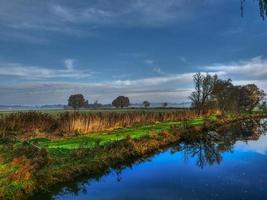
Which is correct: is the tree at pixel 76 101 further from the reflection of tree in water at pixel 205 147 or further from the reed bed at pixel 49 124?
the reflection of tree in water at pixel 205 147

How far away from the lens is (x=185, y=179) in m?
18.2

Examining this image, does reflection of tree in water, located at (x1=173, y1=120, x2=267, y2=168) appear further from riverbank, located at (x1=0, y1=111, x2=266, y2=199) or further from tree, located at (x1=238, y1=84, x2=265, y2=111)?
tree, located at (x1=238, y1=84, x2=265, y2=111)

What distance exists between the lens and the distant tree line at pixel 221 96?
78812 mm

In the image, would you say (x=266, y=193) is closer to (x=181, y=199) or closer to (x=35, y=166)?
(x=181, y=199)

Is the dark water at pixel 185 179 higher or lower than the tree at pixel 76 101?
lower

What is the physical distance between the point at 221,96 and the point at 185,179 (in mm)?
69033

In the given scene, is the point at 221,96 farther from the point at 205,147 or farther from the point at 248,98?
the point at 205,147

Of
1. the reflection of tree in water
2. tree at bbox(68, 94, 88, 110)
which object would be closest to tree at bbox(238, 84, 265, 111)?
the reflection of tree in water

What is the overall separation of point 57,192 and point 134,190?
3173mm

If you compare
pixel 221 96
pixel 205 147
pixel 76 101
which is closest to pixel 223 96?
pixel 221 96

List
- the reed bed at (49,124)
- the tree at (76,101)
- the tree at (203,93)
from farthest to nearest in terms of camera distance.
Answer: the tree at (76,101), the tree at (203,93), the reed bed at (49,124)

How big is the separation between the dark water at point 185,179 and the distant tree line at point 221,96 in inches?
1759

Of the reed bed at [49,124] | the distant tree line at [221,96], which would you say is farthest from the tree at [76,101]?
the reed bed at [49,124]

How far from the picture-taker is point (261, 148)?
3023 cm
